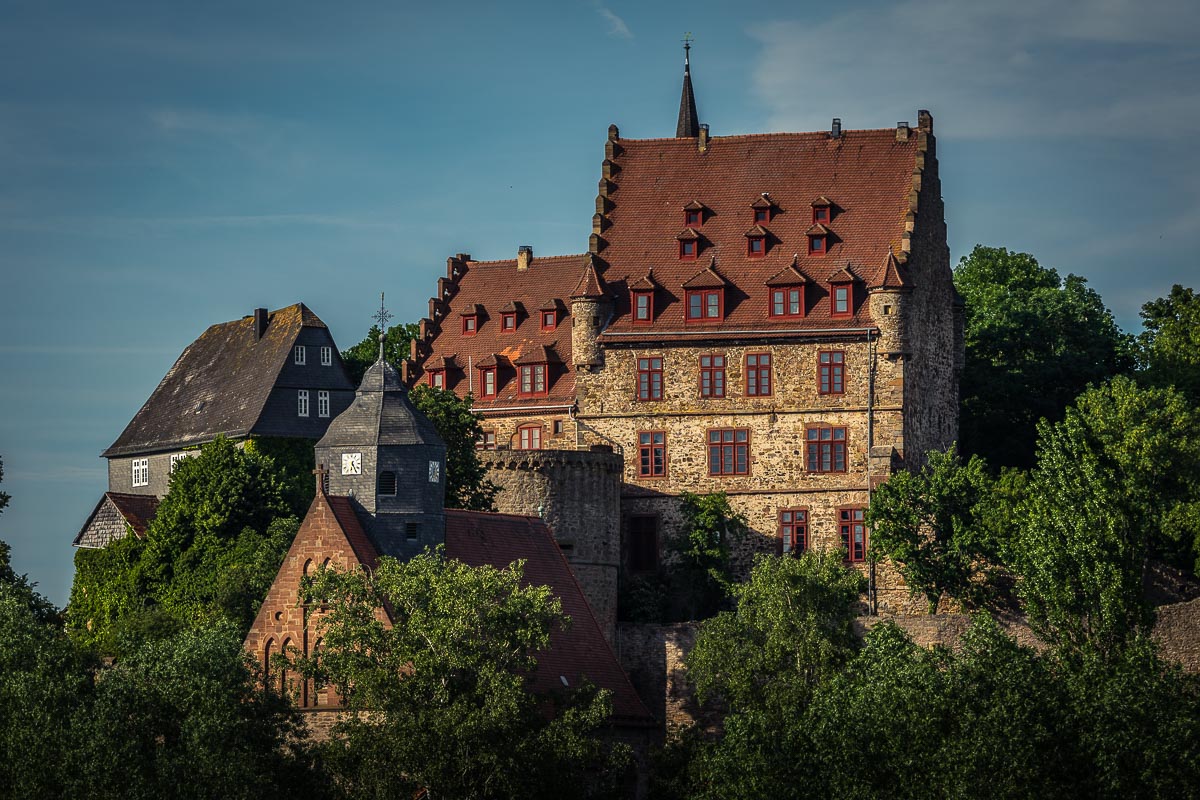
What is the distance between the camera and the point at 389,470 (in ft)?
219

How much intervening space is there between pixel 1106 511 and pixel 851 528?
9267 millimetres

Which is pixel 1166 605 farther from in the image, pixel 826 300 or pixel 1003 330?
pixel 1003 330

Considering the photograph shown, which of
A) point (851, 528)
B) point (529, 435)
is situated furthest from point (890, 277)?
point (529, 435)

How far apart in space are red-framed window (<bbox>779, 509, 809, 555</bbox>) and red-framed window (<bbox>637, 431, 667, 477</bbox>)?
3690 millimetres

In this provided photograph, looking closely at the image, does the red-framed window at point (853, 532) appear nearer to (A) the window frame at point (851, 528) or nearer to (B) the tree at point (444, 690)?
(A) the window frame at point (851, 528)

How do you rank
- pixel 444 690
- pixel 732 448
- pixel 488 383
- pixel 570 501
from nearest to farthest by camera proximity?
pixel 444 690 < pixel 570 501 < pixel 732 448 < pixel 488 383

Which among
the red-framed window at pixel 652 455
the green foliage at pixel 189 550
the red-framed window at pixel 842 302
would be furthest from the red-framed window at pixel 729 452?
the green foliage at pixel 189 550

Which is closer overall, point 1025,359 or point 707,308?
point 707,308

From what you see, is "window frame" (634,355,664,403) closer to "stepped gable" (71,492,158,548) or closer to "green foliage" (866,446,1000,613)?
"green foliage" (866,446,1000,613)

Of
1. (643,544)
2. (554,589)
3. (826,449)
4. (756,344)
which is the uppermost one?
(756,344)

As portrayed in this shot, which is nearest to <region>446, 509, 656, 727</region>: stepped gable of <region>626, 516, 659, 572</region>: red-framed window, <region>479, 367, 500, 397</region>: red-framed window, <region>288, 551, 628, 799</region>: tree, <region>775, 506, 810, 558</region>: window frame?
<region>288, 551, 628, 799</region>: tree

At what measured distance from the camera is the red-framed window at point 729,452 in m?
79.8

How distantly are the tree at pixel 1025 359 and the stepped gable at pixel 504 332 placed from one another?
13.1 m

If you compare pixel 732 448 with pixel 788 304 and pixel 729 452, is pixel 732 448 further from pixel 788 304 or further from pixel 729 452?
pixel 788 304
